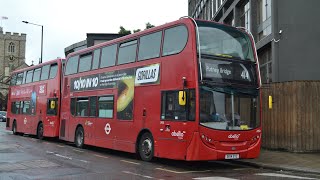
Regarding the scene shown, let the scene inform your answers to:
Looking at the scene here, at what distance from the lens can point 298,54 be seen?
20.8 metres

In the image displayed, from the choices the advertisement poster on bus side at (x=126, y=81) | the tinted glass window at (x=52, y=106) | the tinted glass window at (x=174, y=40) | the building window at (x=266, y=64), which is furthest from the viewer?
the tinted glass window at (x=52, y=106)

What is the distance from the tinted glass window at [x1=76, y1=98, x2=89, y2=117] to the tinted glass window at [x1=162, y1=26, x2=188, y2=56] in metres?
6.21

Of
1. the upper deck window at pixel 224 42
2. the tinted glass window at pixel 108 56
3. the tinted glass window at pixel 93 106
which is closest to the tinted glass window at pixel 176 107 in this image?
the upper deck window at pixel 224 42

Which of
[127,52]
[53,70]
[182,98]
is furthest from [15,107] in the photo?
[182,98]

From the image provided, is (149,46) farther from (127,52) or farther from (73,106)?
(73,106)

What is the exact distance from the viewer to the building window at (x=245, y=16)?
26881 millimetres

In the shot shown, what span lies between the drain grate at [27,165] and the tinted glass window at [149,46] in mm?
4683

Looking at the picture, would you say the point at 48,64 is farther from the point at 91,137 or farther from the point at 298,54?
the point at 298,54

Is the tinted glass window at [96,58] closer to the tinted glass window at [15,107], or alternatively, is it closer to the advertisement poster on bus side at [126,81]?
the advertisement poster on bus side at [126,81]

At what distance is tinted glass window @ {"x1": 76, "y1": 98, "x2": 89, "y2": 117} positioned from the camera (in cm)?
1880

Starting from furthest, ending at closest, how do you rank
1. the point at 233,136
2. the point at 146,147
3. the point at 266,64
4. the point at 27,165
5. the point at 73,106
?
the point at 266,64 < the point at 73,106 < the point at 146,147 < the point at 27,165 < the point at 233,136

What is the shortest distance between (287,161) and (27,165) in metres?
8.36

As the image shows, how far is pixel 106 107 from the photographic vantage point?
56.4ft

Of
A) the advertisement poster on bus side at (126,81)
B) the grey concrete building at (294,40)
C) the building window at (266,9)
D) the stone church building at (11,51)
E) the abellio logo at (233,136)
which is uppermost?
the stone church building at (11,51)
